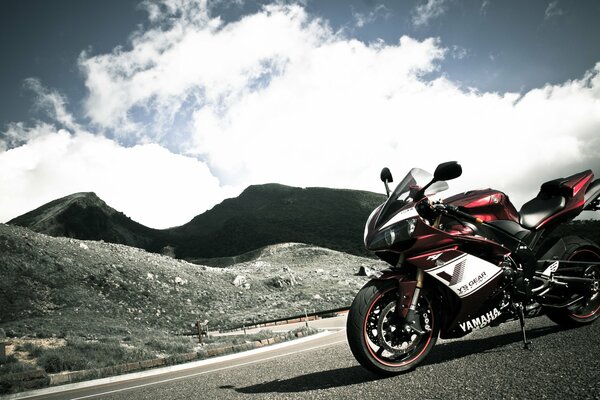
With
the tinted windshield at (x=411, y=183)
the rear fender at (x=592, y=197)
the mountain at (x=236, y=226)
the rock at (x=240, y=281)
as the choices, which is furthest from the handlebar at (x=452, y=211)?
the mountain at (x=236, y=226)

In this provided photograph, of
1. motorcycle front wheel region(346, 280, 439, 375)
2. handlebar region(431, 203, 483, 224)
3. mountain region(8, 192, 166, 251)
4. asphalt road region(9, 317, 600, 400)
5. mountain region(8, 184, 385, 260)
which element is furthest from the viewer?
mountain region(8, 192, 166, 251)

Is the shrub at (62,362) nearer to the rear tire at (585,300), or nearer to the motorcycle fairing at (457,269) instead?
the motorcycle fairing at (457,269)

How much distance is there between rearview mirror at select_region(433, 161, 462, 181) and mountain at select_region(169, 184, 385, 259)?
298 feet

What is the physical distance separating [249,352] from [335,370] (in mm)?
8849

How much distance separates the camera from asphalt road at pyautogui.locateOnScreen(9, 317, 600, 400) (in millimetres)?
2826

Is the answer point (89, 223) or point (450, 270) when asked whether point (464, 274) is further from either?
point (89, 223)

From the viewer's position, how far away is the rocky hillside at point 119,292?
24.8m

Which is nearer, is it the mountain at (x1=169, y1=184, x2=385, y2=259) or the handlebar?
the handlebar

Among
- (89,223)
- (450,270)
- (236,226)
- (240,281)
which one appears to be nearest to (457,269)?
(450,270)

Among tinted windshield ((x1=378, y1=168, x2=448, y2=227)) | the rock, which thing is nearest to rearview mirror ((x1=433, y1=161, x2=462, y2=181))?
tinted windshield ((x1=378, y1=168, x2=448, y2=227))

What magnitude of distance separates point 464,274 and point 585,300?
91.4 inches

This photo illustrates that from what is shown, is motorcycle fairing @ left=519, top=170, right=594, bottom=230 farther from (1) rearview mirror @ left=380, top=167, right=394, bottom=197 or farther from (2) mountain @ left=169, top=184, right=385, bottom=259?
(2) mountain @ left=169, top=184, right=385, bottom=259

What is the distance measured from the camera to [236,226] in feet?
407

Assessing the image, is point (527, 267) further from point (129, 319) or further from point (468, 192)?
point (129, 319)
